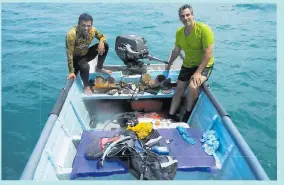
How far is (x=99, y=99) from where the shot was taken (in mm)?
5453

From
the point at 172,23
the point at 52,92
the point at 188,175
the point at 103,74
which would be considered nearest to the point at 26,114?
the point at 52,92

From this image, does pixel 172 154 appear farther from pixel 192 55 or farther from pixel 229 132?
pixel 192 55

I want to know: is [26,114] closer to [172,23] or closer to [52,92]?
[52,92]

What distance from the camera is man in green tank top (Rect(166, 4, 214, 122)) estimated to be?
4.54 m

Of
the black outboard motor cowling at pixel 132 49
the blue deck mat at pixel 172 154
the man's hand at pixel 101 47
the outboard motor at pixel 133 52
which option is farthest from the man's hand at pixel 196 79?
the man's hand at pixel 101 47

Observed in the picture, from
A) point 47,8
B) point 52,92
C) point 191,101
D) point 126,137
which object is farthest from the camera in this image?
point 47,8

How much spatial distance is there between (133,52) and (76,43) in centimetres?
122

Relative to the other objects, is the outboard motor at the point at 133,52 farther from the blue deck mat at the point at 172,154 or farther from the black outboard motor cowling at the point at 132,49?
the blue deck mat at the point at 172,154

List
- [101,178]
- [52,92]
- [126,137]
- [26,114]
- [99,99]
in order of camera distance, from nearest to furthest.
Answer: [101,178] → [126,137] → [99,99] → [26,114] → [52,92]

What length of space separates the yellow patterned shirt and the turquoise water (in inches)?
83.5

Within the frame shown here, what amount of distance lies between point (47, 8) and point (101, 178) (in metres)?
12.8

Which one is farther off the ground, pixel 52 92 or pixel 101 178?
pixel 101 178

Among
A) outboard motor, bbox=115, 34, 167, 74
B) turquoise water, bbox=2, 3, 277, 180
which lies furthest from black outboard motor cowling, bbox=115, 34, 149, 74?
turquoise water, bbox=2, 3, 277, 180

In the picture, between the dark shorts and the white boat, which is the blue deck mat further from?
the dark shorts
